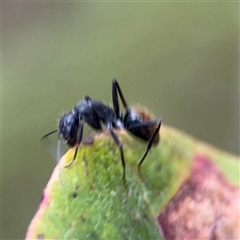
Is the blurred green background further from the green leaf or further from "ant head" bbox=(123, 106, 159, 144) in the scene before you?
the green leaf

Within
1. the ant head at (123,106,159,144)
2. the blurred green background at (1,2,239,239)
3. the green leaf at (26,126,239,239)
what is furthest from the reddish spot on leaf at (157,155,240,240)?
the blurred green background at (1,2,239,239)

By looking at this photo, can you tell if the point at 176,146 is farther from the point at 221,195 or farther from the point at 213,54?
the point at 213,54

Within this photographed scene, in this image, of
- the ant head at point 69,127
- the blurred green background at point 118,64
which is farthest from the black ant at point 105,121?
the blurred green background at point 118,64

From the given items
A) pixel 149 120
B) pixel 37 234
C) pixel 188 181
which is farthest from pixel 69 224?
pixel 149 120

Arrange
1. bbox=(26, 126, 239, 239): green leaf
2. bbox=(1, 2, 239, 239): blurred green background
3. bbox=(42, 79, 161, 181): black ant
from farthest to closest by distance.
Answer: bbox=(1, 2, 239, 239): blurred green background
bbox=(42, 79, 161, 181): black ant
bbox=(26, 126, 239, 239): green leaf

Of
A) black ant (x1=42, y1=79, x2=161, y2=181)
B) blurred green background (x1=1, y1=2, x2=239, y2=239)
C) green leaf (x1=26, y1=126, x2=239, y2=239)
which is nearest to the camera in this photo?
green leaf (x1=26, y1=126, x2=239, y2=239)

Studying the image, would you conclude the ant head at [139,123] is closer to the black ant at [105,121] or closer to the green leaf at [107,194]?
the black ant at [105,121]

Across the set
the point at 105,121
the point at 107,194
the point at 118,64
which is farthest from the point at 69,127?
the point at 118,64

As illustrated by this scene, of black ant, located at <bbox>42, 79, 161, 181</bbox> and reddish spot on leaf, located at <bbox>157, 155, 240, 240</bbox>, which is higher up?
black ant, located at <bbox>42, 79, 161, 181</bbox>
